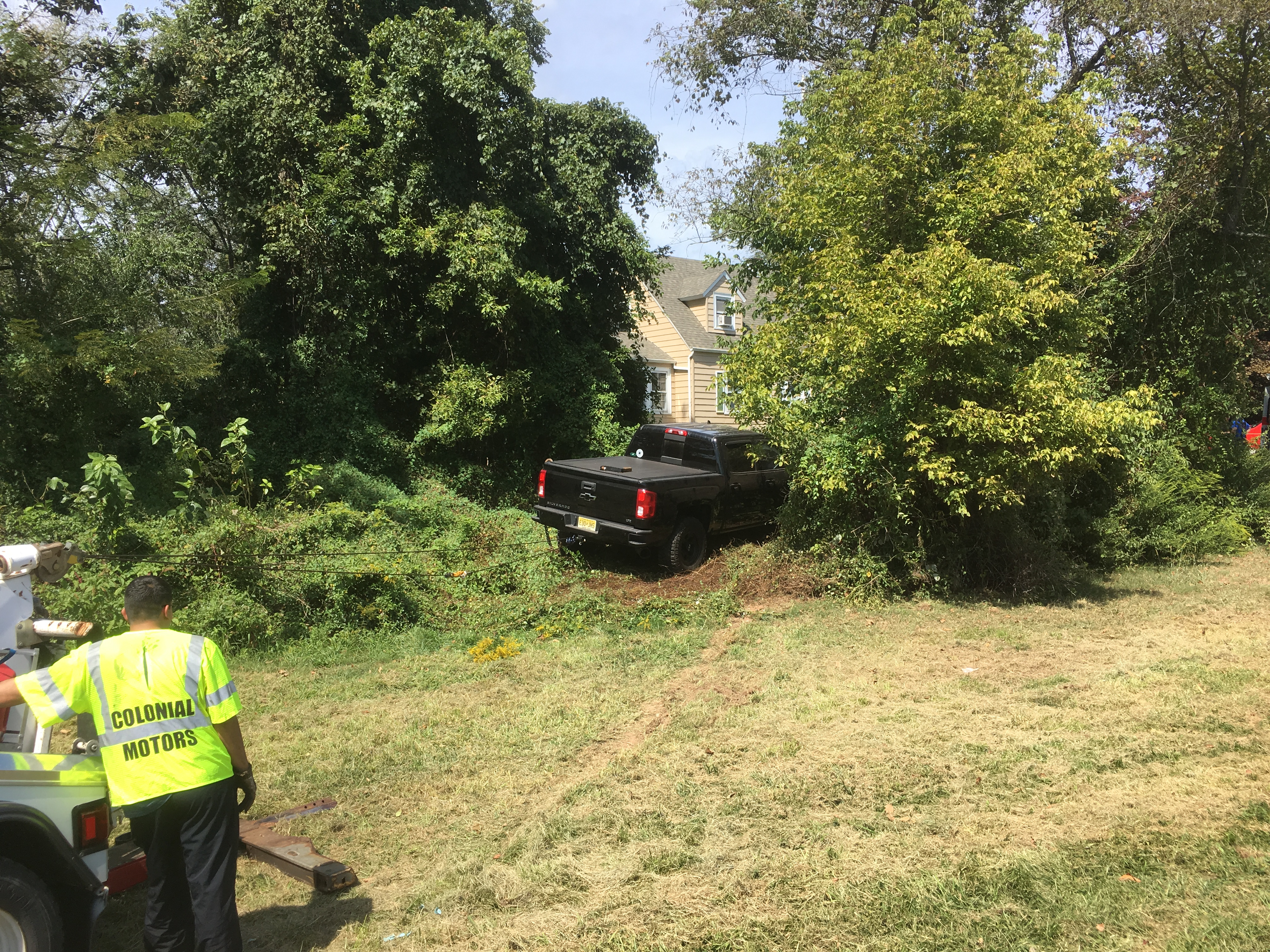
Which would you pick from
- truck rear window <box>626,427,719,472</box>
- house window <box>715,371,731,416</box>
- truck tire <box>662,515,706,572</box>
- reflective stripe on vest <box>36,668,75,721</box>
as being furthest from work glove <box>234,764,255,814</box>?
truck rear window <box>626,427,719,472</box>

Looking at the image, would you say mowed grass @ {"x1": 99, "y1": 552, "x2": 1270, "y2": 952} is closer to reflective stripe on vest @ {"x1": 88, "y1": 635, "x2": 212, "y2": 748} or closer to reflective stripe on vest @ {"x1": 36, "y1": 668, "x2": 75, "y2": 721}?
reflective stripe on vest @ {"x1": 88, "y1": 635, "x2": 212, "y2": 748}

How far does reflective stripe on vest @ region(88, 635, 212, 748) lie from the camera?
3176mm

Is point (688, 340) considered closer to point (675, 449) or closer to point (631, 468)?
point (675, 449)

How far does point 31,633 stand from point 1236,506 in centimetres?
1602

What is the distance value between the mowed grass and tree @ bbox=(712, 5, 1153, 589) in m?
2.13

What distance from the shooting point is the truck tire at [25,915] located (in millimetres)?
2906

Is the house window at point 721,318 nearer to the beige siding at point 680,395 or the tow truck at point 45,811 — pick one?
the beige siding at point 680,395

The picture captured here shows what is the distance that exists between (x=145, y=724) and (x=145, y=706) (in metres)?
0.06

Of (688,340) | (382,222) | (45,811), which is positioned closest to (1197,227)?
(382,222)

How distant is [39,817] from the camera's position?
3029 mm

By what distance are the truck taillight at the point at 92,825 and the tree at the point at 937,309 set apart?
24.7ft

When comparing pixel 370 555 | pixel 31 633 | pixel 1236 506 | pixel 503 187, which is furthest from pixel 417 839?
pixel 1236 506

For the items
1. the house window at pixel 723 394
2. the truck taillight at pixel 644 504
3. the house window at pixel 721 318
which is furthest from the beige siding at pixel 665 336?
the truck taillight at pixel 644 504

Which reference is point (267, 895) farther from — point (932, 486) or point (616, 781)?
point (932, 486)
